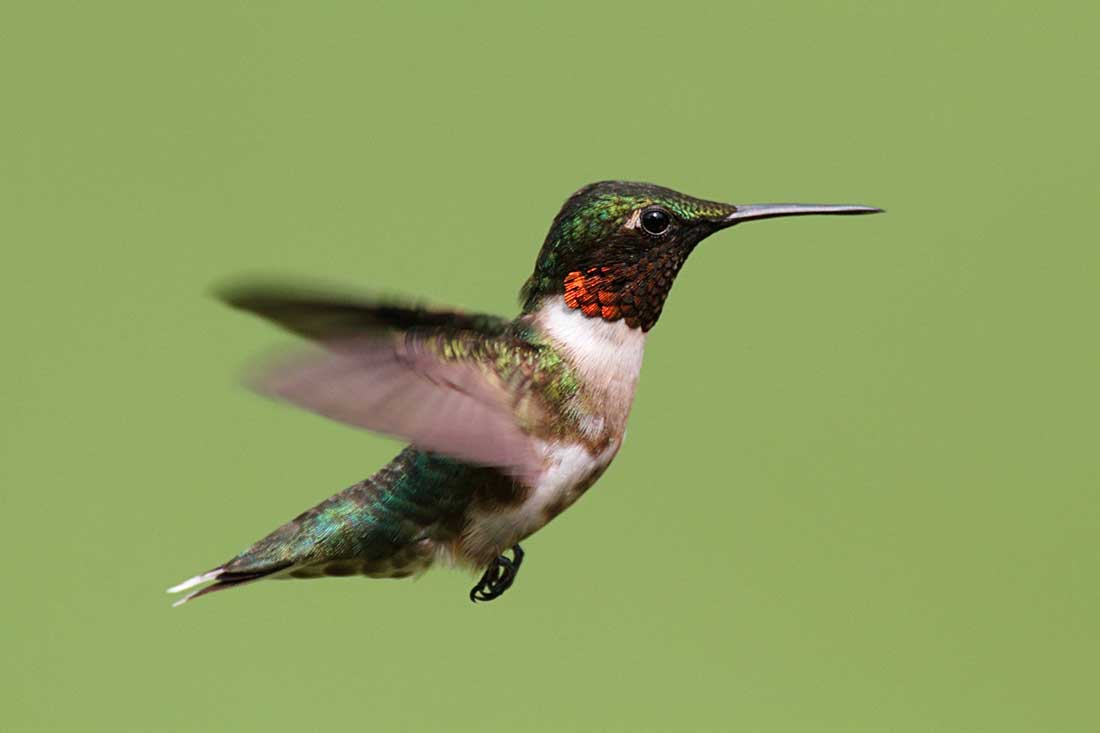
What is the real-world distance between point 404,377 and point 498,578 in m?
0.39

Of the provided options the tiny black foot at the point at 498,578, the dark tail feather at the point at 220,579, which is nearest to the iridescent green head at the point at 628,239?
the tiny black foot at the point at 498,578

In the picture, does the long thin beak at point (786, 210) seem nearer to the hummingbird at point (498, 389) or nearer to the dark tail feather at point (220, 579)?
the hummingbird at point (498, 389)

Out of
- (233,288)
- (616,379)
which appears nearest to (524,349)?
(616,379)

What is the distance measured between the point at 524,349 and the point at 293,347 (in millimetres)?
290

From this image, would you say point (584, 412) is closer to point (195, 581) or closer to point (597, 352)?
point (597, 352)

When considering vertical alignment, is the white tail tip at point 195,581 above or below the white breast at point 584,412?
below

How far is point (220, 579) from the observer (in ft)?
4.99

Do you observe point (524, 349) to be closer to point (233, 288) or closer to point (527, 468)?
point (527, 468)

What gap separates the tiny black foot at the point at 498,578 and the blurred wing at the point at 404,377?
0.20 m

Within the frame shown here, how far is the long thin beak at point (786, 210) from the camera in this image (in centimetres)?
139

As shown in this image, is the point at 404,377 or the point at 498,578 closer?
the point at 404,377

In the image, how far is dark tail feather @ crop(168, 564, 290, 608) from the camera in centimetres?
146

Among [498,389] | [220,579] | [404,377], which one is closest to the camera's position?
[404,377]

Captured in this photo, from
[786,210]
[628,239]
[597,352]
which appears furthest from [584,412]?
[786,210]
